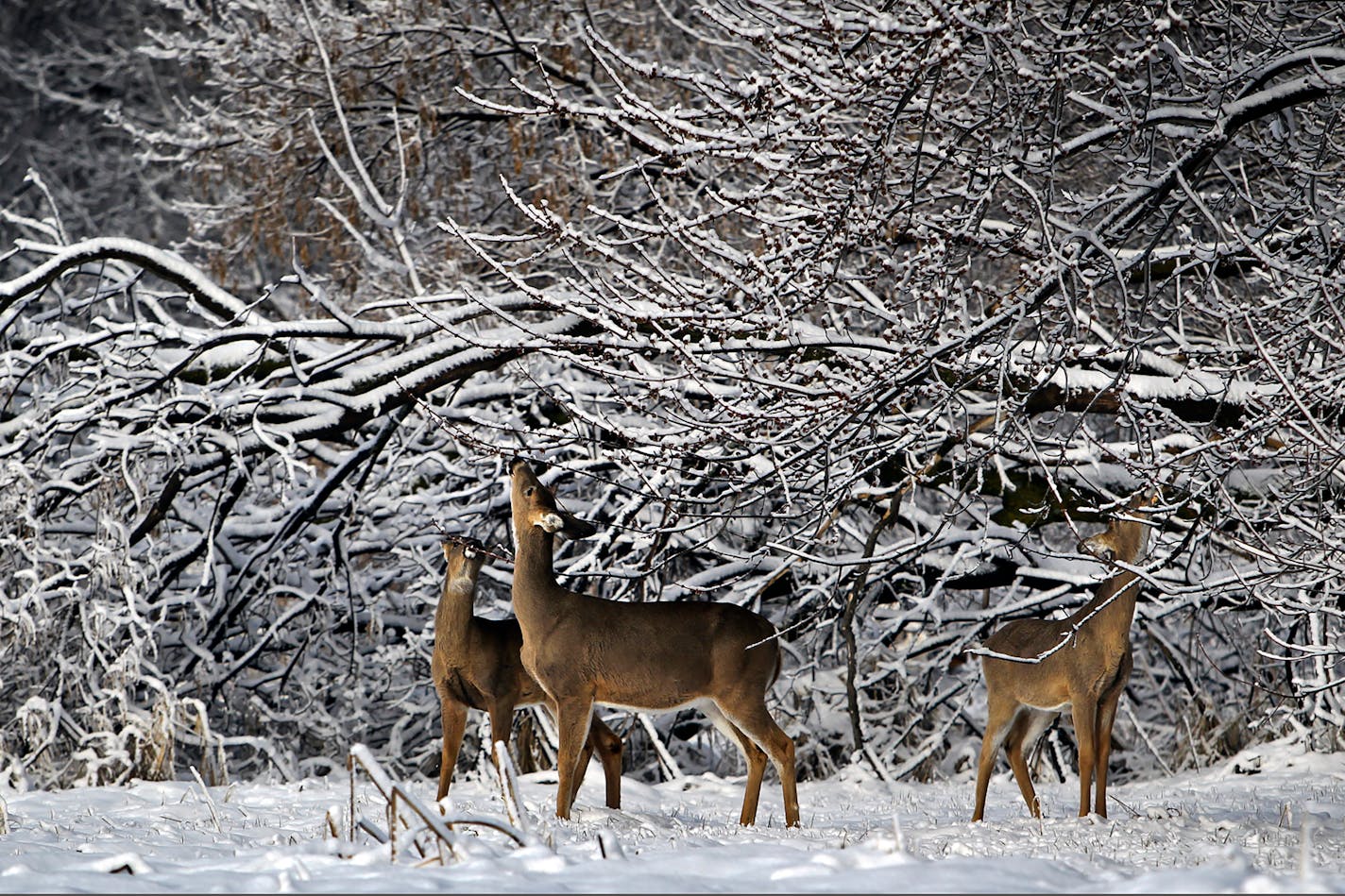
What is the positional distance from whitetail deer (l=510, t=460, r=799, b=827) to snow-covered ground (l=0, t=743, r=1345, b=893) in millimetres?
359

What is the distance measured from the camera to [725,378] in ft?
22.4

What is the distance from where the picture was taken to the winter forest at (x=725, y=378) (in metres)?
6.35

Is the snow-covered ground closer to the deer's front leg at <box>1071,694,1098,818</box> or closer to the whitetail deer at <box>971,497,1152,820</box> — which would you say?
the deer's front leg at <box>1071,694,1098,818</box>

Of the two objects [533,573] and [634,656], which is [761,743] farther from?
[533,573]

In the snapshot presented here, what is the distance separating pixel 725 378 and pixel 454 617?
1844 millimetres

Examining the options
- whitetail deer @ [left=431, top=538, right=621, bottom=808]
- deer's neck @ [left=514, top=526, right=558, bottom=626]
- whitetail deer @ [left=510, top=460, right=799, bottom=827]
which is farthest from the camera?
whitetail deer @ [left=431, top=538, right=621, bottom=808]

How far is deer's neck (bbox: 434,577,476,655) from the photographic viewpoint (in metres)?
7.32

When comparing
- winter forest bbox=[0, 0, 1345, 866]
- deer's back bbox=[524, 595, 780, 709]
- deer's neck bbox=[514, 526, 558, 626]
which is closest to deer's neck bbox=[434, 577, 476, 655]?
deer's neck bbox=[514, 526, 558, 626]

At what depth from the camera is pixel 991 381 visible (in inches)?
283

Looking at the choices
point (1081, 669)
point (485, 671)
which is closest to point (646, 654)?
point (485, 671)

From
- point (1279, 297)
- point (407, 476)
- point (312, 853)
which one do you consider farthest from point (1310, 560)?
point (407, 476)

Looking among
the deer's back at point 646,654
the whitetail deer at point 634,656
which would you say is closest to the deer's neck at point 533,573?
the whitetail deer at point 634,656

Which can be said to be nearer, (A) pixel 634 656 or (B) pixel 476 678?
(A) pixel 634 656

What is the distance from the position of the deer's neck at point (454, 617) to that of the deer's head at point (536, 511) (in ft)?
1.57
